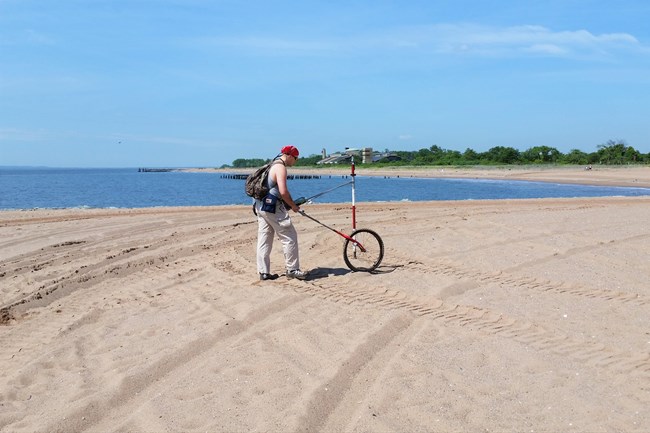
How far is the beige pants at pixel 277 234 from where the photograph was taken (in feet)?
27.8

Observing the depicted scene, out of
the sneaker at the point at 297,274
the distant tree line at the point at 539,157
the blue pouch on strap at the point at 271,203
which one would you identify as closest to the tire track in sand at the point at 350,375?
the sneaker at the point at 297,274

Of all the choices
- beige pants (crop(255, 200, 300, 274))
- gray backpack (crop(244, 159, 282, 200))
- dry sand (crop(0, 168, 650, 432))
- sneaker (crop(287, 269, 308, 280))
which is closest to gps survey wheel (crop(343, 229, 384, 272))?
dry sand (crop(0, 168, 650, 432))

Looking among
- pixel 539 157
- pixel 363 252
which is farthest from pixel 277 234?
pixel 539 157

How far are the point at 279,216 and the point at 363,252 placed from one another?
2109 mm

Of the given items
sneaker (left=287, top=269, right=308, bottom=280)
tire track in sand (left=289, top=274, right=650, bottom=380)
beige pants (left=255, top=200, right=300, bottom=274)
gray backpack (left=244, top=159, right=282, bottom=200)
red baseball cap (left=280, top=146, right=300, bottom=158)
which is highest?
red baseball cap (left=280, top=146, right=300, bottom=158)

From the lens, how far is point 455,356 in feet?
17.7

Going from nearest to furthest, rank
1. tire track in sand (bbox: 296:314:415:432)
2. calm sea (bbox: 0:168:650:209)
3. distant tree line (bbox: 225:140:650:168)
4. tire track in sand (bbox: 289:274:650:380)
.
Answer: tire track in sand (bbox: 296:314:415:432), tire track in sand (bbox: 289:274:650:380), calm sea (bbox: 0:168:650:209), distant tree line (bbox: 225:140:650:168)

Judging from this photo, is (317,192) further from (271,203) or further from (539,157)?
(539,157)

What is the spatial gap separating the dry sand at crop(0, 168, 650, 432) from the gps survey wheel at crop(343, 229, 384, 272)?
0.24 meters

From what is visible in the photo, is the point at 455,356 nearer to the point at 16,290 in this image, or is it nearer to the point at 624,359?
the point at 624,359

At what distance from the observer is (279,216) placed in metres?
8.45

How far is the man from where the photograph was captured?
8.27 m

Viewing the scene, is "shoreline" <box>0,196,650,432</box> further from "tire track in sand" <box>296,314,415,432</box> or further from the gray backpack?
the gray backpack

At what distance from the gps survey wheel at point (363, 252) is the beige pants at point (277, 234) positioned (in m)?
0.97
